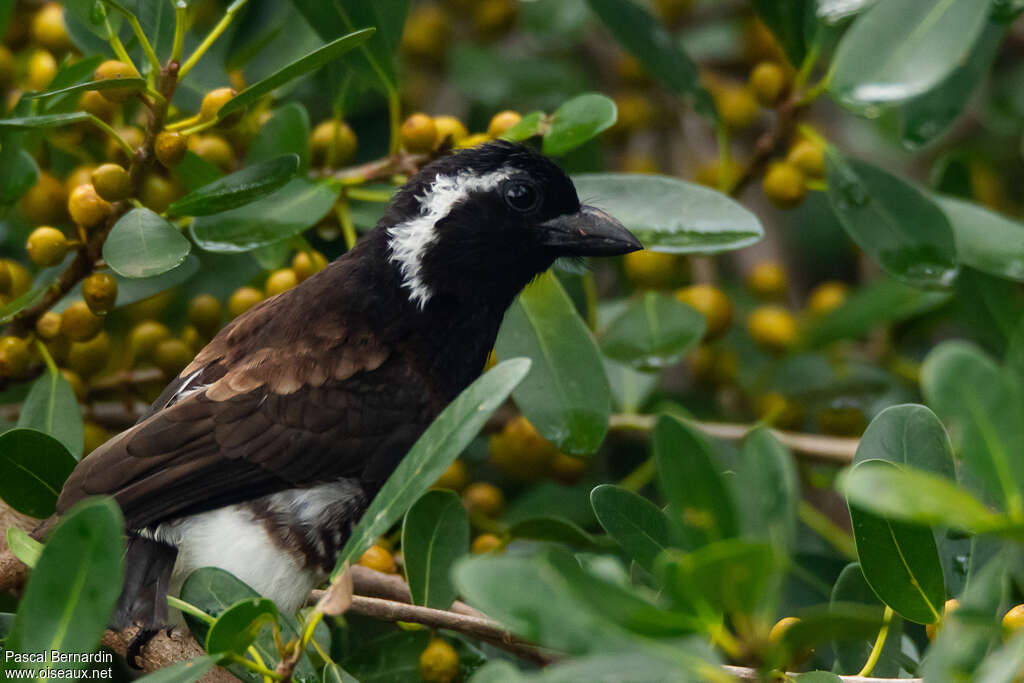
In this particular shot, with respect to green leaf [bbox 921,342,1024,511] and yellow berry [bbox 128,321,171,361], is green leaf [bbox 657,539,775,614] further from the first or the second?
yellow berry [bbox 128,321,171,361]

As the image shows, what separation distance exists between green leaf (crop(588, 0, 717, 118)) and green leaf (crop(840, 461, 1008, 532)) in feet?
6.83

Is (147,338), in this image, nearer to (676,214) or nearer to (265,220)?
(265,220)

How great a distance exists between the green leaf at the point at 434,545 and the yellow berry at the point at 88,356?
967 millimetres

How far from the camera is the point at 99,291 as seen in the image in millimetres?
2561

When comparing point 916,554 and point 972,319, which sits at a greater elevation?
point 916,554

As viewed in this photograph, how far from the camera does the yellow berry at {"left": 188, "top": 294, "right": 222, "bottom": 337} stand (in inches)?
119

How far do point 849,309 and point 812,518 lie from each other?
771 mm

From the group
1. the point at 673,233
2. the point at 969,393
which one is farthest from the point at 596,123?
the point at 969,393

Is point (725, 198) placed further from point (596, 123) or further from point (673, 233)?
point (596, 123)

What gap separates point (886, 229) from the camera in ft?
9.66

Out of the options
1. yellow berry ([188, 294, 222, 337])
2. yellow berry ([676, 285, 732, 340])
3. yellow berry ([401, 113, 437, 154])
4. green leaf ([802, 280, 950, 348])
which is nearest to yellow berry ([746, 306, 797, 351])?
green leaf ([802, 280, 950, 348])

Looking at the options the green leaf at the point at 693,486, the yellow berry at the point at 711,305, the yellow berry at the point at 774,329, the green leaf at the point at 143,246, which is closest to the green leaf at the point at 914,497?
the green leaf at the point at 693,486

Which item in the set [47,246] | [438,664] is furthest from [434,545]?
[47,246]

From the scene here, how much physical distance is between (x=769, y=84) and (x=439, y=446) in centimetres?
193
